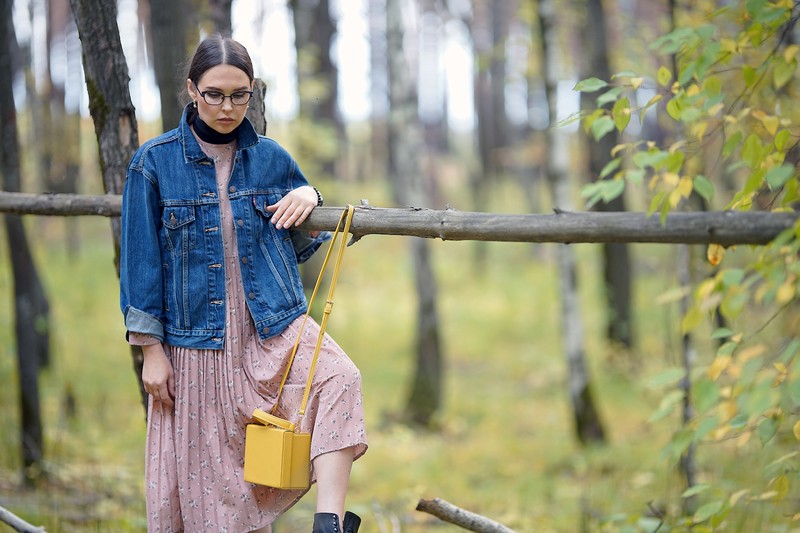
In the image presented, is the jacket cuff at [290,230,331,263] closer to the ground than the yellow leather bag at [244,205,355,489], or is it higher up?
higher up

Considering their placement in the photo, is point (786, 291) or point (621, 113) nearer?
point (786, 291)

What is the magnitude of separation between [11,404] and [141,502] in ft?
10.6

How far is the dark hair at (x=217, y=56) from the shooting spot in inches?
102

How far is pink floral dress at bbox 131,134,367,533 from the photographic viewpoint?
2.76 meters

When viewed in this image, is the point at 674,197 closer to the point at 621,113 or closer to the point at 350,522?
the point at 621,113

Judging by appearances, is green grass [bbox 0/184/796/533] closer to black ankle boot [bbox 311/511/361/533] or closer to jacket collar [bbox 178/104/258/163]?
black ankle boot [bbox 311/511/361/533]

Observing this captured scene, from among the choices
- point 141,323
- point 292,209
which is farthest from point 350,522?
point 292,209

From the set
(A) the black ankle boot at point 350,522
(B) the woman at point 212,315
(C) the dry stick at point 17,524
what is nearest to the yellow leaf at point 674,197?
(B) the woman at point 212,315

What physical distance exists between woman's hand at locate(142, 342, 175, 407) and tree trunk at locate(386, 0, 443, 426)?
6518mm

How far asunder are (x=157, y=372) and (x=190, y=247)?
0.46 metres

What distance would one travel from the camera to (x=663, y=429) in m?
8.73

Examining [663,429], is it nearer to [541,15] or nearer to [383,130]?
[541,15]

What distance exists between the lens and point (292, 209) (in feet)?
9.14

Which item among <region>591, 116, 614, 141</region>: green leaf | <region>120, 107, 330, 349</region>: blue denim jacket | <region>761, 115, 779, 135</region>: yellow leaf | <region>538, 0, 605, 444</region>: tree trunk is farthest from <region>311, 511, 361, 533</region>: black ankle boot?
<region>538, 0, 605, 444</region>: tree trunk
